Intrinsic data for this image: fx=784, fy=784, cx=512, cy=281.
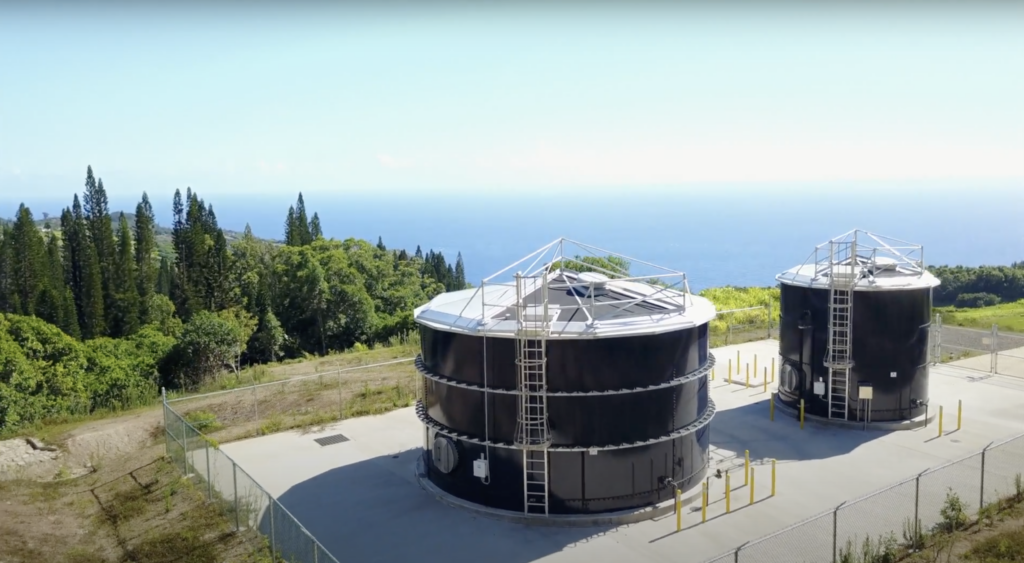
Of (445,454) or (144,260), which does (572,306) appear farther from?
(144,260)

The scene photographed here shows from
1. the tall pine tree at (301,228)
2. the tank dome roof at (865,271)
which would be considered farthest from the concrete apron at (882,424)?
the tall pine tree at (301,228)

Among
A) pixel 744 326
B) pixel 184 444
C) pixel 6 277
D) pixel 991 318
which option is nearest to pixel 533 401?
pixel 184 444

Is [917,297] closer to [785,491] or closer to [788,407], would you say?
[788,407]

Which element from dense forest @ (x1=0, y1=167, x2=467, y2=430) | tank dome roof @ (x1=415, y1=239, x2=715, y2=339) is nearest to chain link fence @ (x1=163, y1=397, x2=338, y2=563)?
tank dome roof @ (x1=415, y1=239, x2=715, y2=339)

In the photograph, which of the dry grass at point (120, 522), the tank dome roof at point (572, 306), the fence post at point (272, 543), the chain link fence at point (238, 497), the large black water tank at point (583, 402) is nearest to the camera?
the chain link fence at point (238, 497)

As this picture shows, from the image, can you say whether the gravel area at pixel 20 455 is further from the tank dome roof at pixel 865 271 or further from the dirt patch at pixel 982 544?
the tank dome roof at pixel 865 271
